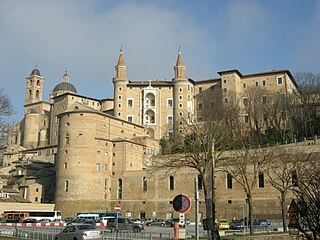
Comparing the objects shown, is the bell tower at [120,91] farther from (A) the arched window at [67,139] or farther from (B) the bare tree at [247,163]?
(B) the bare tree at [247,163]

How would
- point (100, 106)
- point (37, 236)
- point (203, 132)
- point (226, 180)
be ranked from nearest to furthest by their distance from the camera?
point (37, 236)
point (203, 132)
point (226, 180)
point (100, 106)

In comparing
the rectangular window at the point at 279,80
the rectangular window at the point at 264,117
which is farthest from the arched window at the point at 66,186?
the rectangular window at the point at 279,80

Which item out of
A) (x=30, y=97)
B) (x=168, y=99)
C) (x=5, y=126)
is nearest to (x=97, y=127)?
(x=168, y=99)

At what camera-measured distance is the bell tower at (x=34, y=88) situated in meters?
122

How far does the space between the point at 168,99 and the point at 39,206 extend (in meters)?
38.6

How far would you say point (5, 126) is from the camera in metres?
31.5

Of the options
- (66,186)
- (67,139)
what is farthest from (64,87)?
(66,186)

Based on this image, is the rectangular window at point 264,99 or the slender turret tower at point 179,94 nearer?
the rectangular window at point 264,99

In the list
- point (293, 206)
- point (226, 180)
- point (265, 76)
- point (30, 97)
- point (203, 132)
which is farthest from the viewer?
point (30, 97)

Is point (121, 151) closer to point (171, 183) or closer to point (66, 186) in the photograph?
point (66, 186)

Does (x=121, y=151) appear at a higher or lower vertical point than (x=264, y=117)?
lower

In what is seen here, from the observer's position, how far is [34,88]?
12344cm

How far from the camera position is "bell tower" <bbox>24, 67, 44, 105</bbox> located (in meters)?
122

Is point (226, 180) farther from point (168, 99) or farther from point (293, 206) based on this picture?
point (293, 206)
